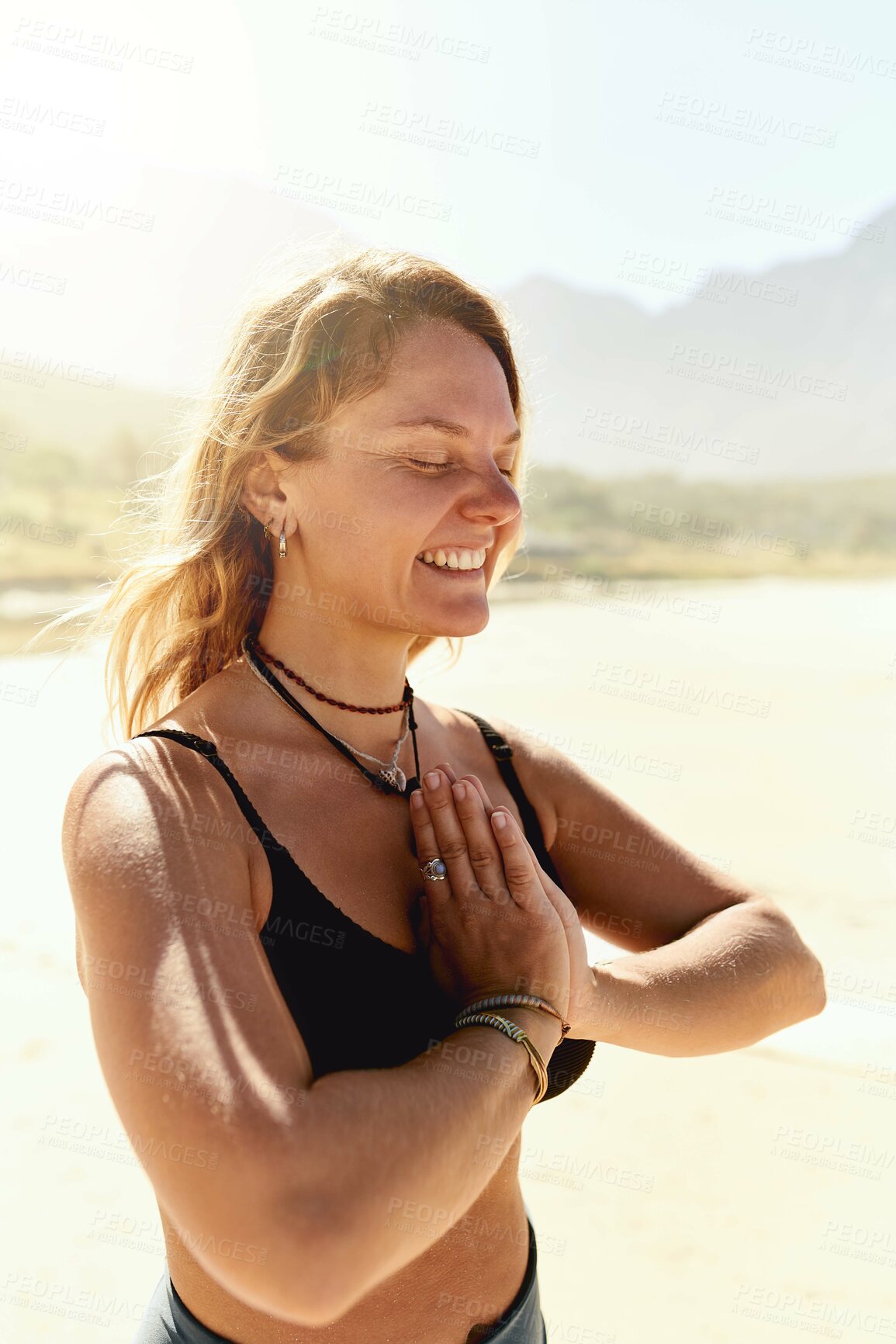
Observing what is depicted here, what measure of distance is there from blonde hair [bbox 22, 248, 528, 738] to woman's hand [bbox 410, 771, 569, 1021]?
0.58m

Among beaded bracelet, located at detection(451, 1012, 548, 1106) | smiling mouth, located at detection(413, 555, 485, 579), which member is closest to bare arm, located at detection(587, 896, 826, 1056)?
beaded bracelet, located at detection(451, 1012, 548, 1106)

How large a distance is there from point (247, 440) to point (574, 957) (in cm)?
93

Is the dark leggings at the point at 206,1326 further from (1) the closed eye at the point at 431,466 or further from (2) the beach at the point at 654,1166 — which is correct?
(1) the closed eye at the point at 431,466

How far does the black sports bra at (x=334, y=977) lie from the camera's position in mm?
1362

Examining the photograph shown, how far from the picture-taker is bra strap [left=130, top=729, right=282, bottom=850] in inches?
54.7

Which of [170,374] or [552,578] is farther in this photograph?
[170,374]

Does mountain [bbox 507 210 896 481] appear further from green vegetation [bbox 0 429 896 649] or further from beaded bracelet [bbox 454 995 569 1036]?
beaded bracelet [bbox 454 995 569 1036]

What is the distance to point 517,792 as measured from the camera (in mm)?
1886

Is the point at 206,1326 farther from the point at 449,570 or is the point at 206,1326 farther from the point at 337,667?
the point at 449,570

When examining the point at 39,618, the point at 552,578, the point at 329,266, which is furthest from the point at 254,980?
the point at 552,578

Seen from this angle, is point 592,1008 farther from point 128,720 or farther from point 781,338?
point 781,338

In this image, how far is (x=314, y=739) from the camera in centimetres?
167

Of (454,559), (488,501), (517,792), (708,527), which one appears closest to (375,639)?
(454,559)

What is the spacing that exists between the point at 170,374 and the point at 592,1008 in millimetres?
94779
